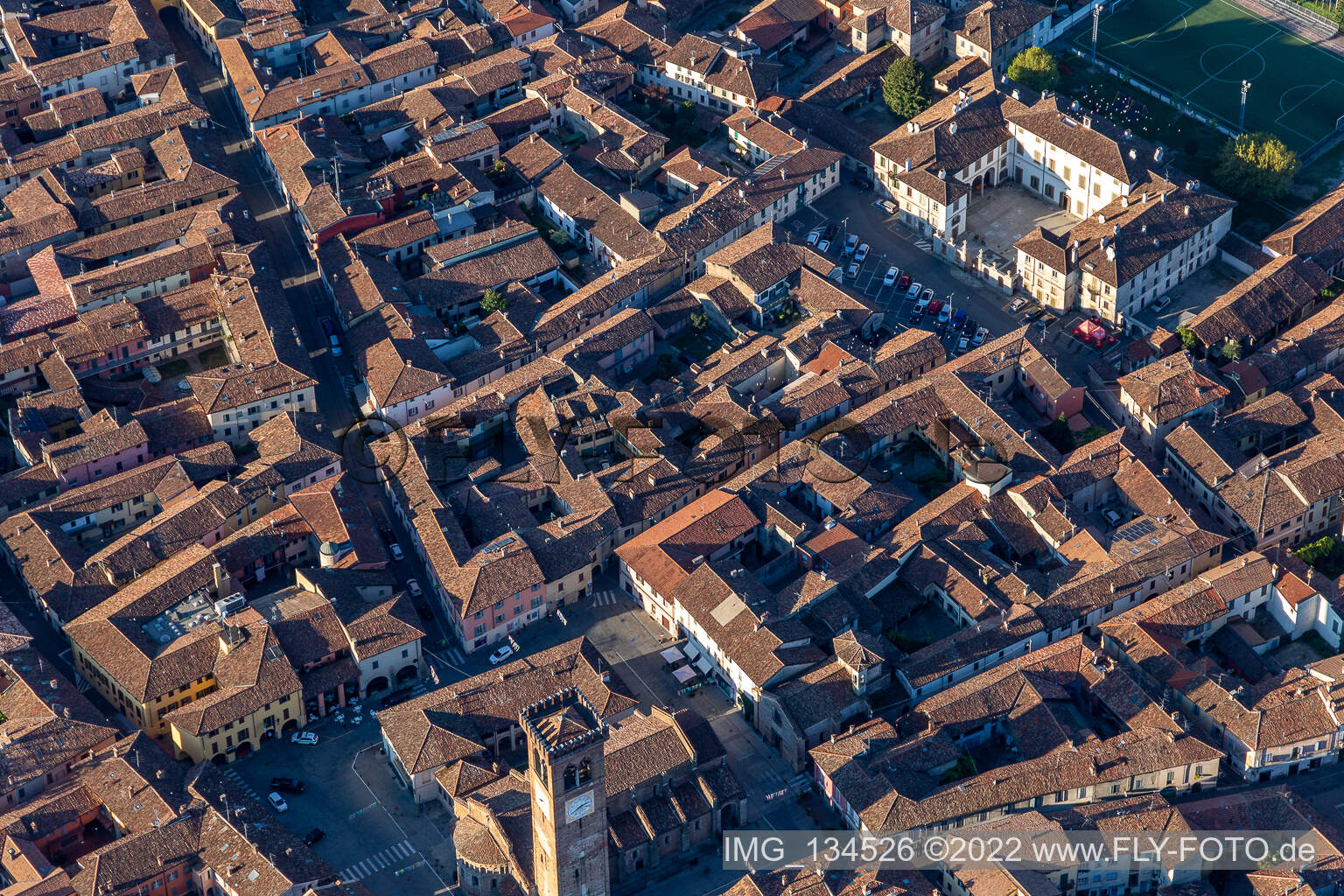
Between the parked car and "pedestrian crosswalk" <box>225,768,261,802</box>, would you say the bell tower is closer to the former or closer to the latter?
the parked car

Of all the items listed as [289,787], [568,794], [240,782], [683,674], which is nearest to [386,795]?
[289,787]

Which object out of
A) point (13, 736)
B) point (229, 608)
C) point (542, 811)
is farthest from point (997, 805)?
point (13, 736)

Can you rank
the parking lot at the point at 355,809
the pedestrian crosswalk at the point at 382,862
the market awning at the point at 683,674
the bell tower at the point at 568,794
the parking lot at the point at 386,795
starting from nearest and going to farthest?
the bell tower at the point at 568,794, the pedestrian crosswalk at the point at 382,862, the parking lot at the point at 386,795, the parking lot at the point at 355,809, the market awning at the point at 683,674

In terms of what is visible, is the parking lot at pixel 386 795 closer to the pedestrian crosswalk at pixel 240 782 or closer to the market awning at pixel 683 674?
the pedestrian crosswalk at pixel 240 782

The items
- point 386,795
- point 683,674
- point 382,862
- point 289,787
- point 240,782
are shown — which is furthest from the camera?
point 683,674

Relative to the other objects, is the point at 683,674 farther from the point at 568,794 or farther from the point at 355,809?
the point at 568,794

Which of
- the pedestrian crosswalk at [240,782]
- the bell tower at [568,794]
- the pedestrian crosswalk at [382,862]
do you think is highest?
the bell tower at [568,794]

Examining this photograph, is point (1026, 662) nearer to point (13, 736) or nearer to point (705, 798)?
point (705, 798)

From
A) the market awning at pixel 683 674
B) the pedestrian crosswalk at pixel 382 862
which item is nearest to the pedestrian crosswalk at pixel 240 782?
the pedestrian crosswalk at pixel 382 862
